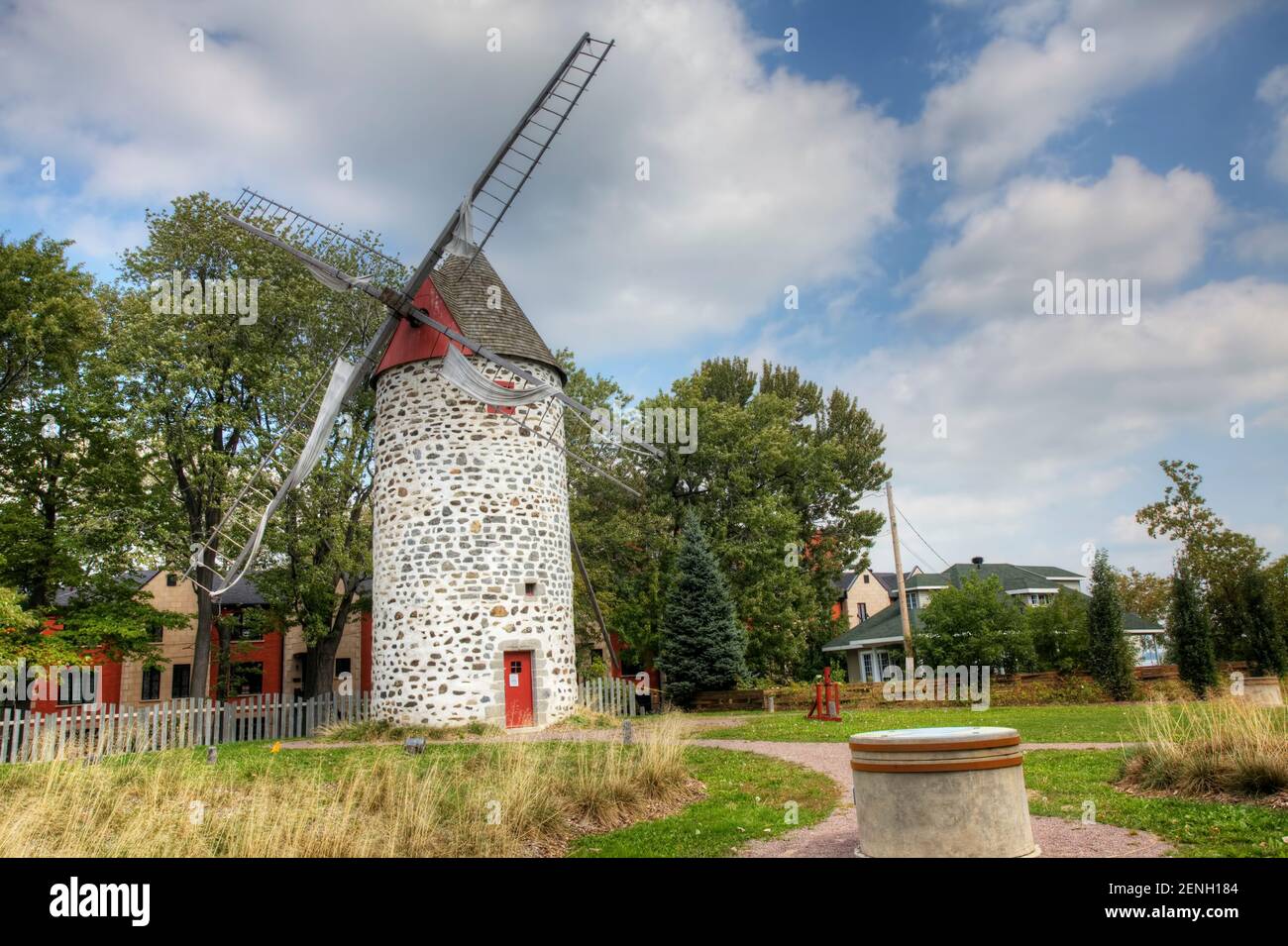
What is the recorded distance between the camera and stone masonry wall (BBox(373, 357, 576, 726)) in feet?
64.8

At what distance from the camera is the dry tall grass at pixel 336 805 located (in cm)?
A: 768

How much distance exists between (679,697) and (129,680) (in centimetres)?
2668

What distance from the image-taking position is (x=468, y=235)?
21.2 meters

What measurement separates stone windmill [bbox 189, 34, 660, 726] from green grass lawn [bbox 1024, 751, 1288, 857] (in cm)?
1217

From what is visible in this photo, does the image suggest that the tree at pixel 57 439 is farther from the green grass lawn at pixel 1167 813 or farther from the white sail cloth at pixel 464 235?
→ the green grass lawn at pixel 1167 813

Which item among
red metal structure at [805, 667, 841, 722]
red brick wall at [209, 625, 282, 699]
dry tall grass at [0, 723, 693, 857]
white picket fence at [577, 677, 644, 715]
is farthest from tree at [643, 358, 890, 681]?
red brick wall at [209, 625, 282, 699]

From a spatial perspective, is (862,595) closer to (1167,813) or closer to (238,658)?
(238,658)

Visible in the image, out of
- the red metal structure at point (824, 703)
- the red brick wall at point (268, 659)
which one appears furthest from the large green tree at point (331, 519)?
the red metal structure at point (824, 703)

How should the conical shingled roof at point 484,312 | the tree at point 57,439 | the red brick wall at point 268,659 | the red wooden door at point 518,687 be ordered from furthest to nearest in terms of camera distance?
the red brick wall at point 268,659, the tree at point 57,439, the conical shingled roof at point 484,312, the red wooden door at point 518,687

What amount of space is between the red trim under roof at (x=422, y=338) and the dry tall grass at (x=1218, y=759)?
52.7ft

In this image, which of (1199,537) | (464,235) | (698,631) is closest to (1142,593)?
(1199,537)

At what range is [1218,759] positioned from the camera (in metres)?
9.12

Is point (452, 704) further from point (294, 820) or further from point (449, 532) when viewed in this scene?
point (294, 820)
